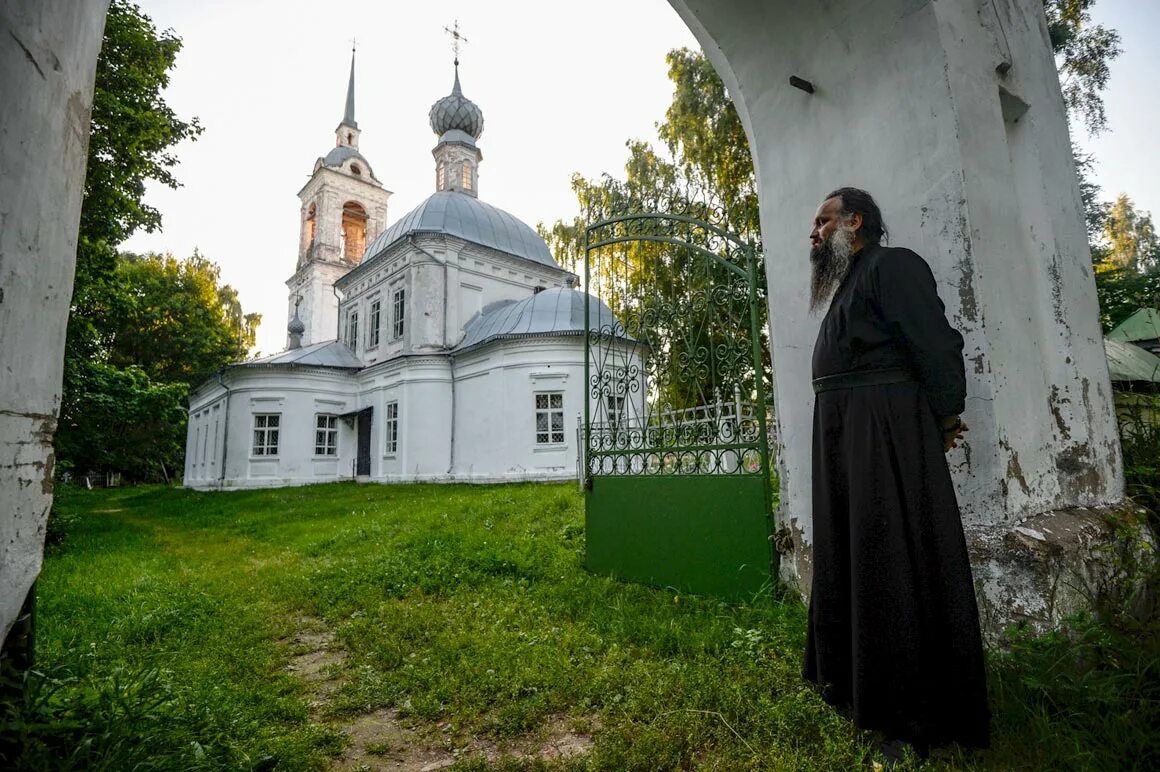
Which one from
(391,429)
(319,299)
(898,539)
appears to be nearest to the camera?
(898,539)

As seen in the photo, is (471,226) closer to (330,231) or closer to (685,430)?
(330,231)

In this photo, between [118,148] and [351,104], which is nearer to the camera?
[118,148]

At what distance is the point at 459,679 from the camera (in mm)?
2844

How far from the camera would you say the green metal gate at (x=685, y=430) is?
12.4ft

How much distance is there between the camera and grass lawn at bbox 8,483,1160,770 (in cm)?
190

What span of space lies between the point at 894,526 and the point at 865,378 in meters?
0.55

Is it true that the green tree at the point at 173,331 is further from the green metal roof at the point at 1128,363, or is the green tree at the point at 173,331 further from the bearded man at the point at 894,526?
the green metal roof at the point at 1128,363

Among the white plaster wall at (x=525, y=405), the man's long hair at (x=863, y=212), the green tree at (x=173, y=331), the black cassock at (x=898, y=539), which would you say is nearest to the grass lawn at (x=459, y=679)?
the black cassock at (x=898, y=539)

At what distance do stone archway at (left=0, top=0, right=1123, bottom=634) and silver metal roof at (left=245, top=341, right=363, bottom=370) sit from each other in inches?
738

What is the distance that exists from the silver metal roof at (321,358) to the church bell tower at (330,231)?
210 inches

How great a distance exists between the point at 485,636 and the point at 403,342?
1672 cm

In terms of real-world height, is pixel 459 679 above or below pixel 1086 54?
below

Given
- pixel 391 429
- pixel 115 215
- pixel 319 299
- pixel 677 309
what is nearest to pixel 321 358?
pixel 391 429

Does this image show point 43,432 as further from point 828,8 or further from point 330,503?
point 330,503
